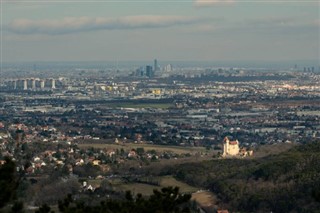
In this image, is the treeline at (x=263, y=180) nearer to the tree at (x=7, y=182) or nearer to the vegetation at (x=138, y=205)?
the vegetation at (x=138, y=205)

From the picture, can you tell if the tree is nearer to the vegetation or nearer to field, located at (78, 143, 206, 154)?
the vegetation

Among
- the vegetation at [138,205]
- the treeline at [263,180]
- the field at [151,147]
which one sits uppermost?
the vegetation at [138,205]

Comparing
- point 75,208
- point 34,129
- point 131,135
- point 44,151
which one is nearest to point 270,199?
point 75,208

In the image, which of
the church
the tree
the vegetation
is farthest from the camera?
the church

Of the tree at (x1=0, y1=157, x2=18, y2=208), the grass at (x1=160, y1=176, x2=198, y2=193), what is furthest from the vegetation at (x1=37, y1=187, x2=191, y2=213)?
the grass at (x1=160, y1=176, x2=198, y2=193)

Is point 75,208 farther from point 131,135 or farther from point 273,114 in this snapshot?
point 273,114

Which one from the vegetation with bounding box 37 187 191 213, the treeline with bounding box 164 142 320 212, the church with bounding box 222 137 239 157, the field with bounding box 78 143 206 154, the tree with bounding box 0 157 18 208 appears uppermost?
the tree with bounding box 0 157 18 208

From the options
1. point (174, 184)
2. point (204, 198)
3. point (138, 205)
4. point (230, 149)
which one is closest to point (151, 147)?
point (230, 149)

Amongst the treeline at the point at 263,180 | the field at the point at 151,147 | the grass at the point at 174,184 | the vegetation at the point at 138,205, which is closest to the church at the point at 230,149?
the field at the point at 151,147
